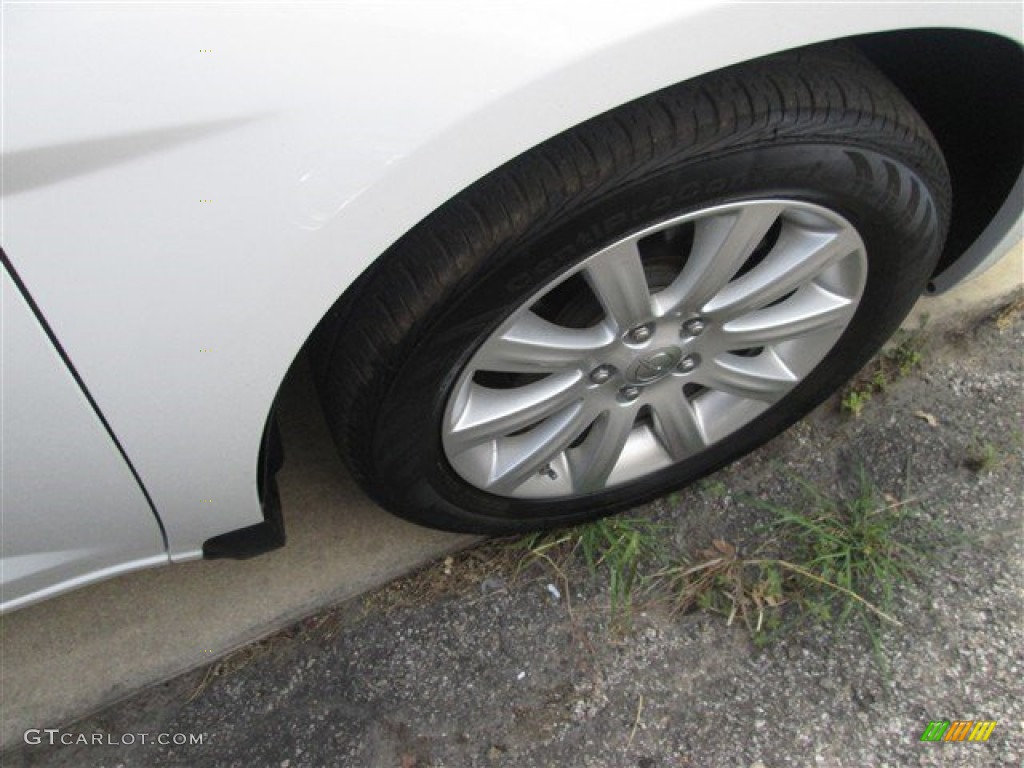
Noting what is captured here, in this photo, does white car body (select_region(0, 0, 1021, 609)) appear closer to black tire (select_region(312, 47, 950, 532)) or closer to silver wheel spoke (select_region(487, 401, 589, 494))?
black tire (select_region(312, 47, 950, 532))

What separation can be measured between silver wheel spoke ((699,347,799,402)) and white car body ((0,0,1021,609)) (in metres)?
0.63

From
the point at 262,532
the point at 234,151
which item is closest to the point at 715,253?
the point at 234,151

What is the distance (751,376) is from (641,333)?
32 cm

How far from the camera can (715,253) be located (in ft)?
4.48

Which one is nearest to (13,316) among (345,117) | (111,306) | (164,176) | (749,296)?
(111,306)

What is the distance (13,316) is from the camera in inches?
40.1

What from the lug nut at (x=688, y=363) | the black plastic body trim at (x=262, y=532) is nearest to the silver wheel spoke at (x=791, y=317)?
the lug nut at (x=688, y=363)

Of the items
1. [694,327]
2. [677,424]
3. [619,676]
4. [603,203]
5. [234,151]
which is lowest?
[619,676]

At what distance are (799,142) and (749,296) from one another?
29 cm

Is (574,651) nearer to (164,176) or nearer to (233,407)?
(233,407)

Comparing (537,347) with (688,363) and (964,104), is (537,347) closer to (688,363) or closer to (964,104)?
(688,363)

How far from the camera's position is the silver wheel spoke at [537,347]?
1358 mm

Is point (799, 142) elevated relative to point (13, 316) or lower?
lower

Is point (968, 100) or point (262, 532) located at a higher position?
point (968, 100)
